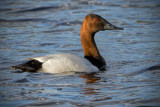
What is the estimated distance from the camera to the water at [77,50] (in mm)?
5375

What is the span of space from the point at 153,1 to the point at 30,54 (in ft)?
31.6

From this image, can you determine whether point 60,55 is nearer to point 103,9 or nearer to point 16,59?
point 16,59

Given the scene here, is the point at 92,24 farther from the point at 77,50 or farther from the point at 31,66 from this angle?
the point at 31,66

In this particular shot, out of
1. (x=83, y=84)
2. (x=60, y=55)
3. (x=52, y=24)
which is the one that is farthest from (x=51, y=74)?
(x=52, y=24)

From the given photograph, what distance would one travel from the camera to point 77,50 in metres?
9.38

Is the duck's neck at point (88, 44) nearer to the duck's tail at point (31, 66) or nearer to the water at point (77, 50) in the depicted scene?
the water at point (77, 50)

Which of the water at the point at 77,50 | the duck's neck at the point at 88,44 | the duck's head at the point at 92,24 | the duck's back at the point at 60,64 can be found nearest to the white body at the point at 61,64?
the duck's back at the point at 60,64

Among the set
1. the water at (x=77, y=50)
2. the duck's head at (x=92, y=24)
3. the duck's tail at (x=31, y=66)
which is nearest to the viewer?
the water at (x=77, y=50)

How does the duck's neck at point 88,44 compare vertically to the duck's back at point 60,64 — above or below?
above

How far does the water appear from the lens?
538 centimetres

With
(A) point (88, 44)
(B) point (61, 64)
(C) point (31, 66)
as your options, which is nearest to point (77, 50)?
(A) point (88, 44)

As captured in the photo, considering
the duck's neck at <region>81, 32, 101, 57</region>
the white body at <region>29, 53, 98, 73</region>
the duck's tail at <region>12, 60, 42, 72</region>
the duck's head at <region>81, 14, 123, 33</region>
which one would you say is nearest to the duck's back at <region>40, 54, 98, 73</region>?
the white body at <region>29, 53, 98, 73</region>

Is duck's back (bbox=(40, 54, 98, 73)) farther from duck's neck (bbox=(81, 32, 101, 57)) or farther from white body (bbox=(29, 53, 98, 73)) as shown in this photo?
duck's neck (bbox=(81, 32, 101, 57))

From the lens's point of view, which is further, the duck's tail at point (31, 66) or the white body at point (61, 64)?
the white body at point (61, 64)
